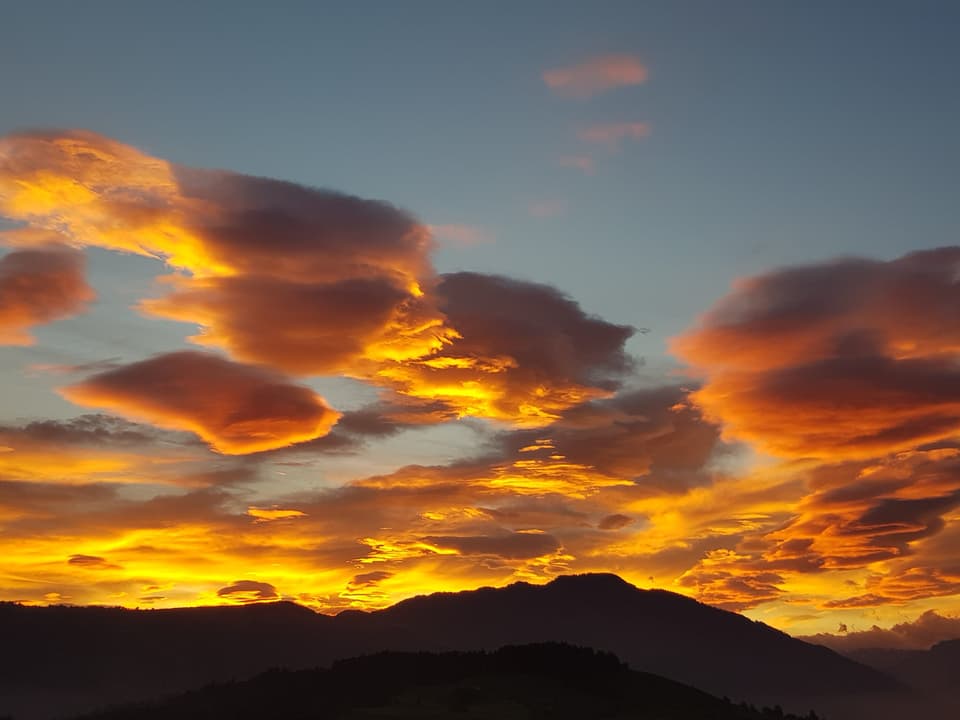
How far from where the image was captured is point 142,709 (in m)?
162

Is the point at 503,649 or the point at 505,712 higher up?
the point at 503,649

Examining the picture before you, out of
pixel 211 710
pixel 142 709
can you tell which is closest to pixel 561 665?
pixel 211 710

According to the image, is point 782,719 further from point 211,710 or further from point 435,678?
point 211,710

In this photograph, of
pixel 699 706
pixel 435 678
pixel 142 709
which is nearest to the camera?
pixel 699 706

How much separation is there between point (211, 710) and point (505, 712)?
175 ft

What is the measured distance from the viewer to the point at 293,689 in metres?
143

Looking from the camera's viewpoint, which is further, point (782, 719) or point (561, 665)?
point (561, 665)

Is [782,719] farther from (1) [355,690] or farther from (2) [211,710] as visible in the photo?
(2) [211,710]

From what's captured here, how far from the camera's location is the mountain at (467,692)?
110 m

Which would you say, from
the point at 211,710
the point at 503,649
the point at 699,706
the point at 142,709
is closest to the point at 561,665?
the point at 503,649

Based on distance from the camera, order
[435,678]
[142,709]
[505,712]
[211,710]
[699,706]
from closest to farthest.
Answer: [505,712]
[699,706]
[435,678]
[211,710]
[142,709]

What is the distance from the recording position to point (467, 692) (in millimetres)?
112688

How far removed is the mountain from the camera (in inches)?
4333

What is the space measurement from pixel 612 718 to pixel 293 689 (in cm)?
5404
